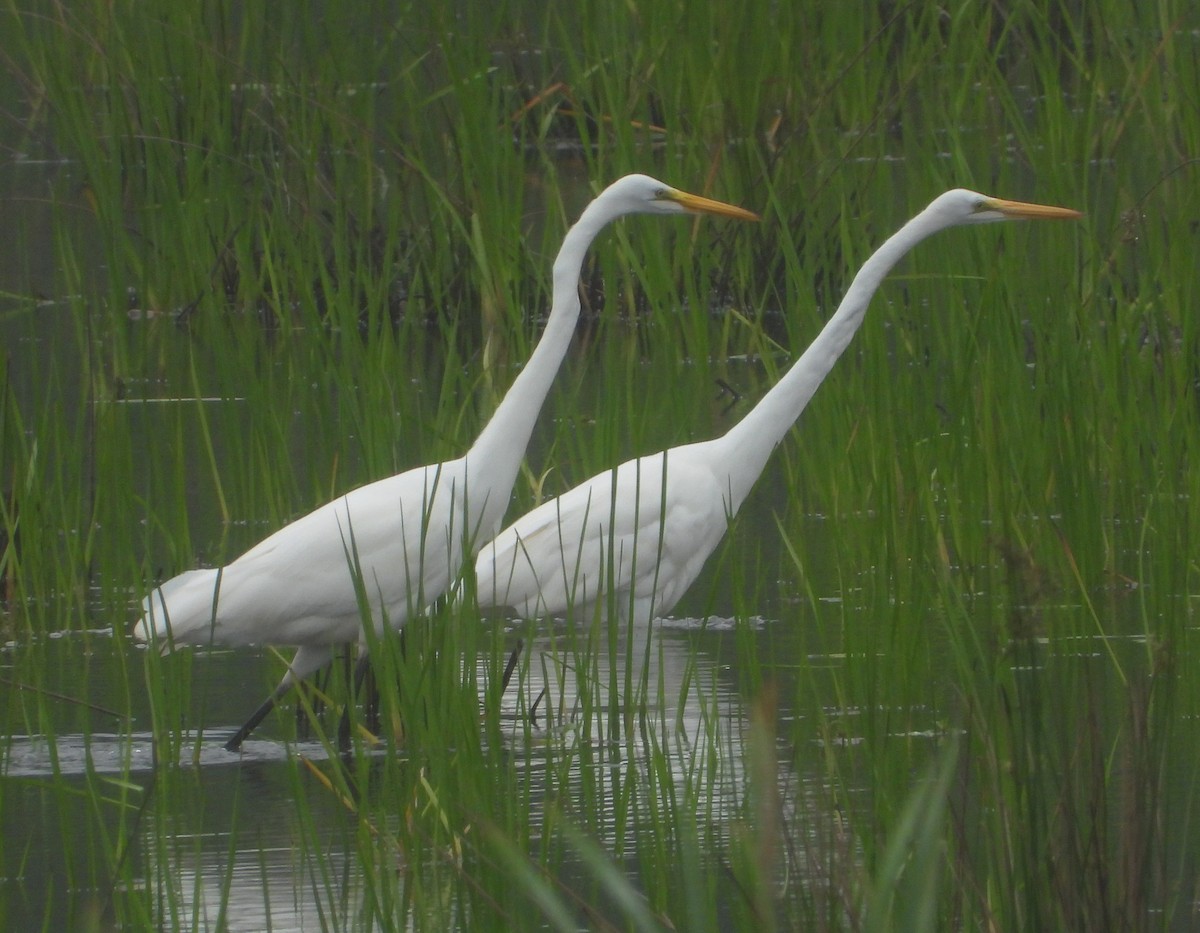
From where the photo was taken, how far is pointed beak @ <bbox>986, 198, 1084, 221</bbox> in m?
4.74

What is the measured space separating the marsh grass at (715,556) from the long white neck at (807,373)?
81mm

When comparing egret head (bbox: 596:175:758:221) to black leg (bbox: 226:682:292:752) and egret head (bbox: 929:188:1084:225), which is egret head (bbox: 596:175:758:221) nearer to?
egret head (bbox: 929:188:1084:225)

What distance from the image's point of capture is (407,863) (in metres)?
2.78

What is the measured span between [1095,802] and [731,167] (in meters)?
4.97

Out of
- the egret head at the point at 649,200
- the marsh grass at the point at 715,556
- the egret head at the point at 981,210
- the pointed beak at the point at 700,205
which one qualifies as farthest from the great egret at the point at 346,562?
the egret head at the point at 981,210

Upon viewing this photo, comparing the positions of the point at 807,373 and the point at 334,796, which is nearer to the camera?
the point at 334,796

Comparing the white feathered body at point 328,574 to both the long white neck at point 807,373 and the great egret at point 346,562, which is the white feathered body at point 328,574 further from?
the long white neck at point 807,373

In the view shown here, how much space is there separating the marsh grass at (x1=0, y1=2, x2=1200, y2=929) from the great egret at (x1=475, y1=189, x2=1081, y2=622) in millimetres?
99

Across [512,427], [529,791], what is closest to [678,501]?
[512,427]

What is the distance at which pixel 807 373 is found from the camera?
4660 mm

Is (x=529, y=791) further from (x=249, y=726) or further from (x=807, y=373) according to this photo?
(x=807, y=373)

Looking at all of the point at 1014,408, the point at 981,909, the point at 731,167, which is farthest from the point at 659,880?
the point at 731,167

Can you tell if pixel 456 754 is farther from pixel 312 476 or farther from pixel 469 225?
pixel 469 225

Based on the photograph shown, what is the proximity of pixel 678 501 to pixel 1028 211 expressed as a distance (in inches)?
40.5
